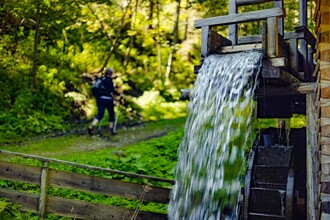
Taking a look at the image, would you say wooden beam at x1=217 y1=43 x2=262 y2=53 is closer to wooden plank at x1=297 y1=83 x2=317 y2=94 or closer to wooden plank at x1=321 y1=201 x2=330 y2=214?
wooden plank at x1=297 y1=83 x2=317 y2=94

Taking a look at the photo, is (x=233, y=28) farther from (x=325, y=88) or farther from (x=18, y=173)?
(x=18, y=173)

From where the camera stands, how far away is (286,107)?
8664mm

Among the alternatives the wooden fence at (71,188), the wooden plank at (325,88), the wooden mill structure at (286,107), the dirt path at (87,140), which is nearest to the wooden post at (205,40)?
the wooden mill structure at (286,107)

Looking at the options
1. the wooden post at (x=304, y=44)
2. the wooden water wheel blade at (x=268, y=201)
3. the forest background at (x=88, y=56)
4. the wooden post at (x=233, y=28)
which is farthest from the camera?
the forest background at (x=88, y=56)

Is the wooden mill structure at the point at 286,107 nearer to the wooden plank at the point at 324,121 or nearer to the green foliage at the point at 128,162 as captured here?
the wooden plank at the point at 324,121

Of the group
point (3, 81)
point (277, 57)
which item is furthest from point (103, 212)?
point (3, 81)

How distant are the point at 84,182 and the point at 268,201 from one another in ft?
10.7

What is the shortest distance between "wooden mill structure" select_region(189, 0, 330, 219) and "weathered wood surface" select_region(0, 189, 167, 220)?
2.22 m

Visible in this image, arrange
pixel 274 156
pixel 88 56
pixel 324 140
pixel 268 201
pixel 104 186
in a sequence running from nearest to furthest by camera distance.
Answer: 1. pixel 324 140
2. pixel 104 186
3. pixel 268 201
4. pixel 274 156
5. pixel 88 56

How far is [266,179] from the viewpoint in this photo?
8.09 metres

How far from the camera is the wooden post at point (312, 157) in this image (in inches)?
254

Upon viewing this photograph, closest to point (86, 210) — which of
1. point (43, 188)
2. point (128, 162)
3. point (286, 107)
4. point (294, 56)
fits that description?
point (43, 188)

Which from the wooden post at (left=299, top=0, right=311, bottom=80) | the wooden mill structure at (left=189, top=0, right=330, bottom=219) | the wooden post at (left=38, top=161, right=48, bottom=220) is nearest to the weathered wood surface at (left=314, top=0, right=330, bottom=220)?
the wooden mill structure at (left=189, top=0, right=330, bottom=219)

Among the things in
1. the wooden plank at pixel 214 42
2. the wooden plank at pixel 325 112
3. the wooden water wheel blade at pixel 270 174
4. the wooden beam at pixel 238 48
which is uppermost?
the wooden plank at pixel 214 42
